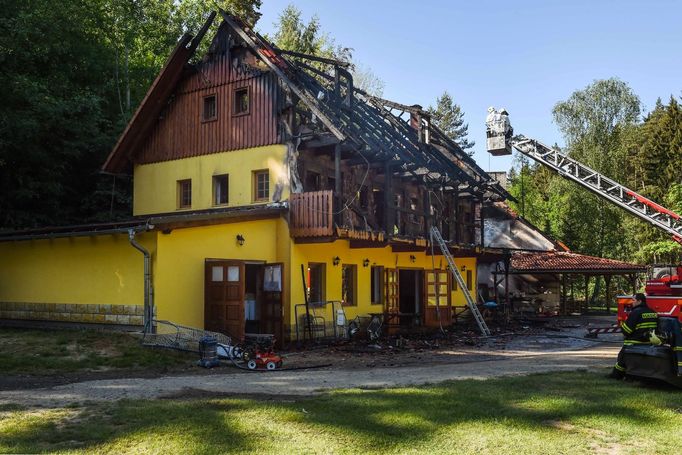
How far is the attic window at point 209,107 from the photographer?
20.4 metres

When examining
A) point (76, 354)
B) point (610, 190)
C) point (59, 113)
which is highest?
point (59, 113)

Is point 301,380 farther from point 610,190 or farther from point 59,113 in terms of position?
point 610,190

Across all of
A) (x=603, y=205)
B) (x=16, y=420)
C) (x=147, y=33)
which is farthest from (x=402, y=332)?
(x=603, y=205)

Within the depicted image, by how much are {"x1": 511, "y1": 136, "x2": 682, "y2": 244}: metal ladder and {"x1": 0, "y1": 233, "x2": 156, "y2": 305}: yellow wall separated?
18.4 meters

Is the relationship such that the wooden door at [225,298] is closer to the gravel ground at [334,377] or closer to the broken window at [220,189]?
the gravel ground at [334,377]

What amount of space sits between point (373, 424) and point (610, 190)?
21.9 metres

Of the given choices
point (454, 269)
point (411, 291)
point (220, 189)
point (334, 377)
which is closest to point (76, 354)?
point (334, 377)

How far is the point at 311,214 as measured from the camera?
17156 mm

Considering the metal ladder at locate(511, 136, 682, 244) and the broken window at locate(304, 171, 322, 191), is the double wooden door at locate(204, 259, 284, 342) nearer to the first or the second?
the broken window at locate(304, 171, 322, 191)

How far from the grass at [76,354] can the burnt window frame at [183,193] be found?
6736mm

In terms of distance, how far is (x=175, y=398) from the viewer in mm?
8734

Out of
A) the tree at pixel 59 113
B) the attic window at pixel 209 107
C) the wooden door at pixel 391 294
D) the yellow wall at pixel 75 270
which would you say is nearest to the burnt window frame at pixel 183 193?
the attic window at pixel 209 107

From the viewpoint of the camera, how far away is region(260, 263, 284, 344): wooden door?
1680cm

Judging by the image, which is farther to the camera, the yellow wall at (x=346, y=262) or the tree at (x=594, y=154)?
the tree at (x=594, y=154)
